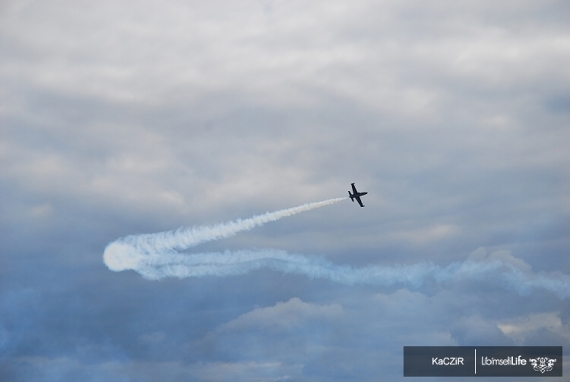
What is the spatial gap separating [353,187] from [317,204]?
11557 mm

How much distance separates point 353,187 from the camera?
89812mm

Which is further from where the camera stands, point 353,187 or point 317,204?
point 353,187

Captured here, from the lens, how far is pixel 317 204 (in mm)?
82875

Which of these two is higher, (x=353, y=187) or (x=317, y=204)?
(x=353, y=187)
